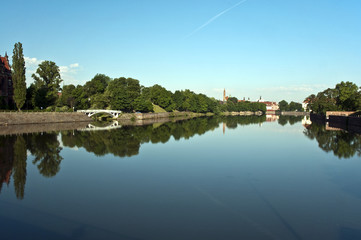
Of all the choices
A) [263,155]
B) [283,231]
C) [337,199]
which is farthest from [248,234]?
[263,155]

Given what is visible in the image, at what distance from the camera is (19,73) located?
61938 mm

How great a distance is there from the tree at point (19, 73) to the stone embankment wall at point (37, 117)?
3.77 m

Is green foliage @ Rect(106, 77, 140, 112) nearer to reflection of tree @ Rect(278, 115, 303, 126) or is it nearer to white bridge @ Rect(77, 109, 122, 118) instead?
white bridge @ Rect(77, 109, 122, 118)

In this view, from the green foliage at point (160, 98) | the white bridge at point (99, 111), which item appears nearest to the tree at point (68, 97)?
the white bridge at point (99, 111)

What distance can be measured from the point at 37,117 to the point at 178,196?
201ft

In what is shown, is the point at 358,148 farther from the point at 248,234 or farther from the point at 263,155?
the point at 248,234

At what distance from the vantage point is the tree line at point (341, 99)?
82.8 m

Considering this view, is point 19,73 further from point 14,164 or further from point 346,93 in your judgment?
point 346,93

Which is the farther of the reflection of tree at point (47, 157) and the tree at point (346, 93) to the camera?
the tree at point (346, 93)

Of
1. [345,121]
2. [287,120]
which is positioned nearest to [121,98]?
[345,121]

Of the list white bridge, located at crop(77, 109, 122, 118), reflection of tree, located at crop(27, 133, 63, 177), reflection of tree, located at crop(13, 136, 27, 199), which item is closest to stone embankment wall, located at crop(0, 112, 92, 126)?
white bridge, located at crop(77, 109, 122, 118)

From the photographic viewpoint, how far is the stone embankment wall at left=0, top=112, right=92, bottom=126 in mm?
58922

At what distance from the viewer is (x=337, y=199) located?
14.9 metres

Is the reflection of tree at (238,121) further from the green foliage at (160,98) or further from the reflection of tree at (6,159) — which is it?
the reflection of tree at (6,159)
